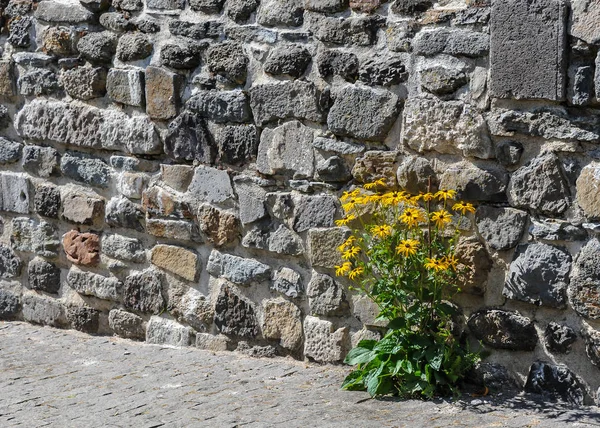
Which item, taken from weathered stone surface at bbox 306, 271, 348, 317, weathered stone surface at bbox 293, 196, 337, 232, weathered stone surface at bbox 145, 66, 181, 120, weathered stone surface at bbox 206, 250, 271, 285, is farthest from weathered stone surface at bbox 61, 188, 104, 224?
→ weathered stone surface at bbox 306, 271, 348, 317

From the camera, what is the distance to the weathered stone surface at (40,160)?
5.55 metres

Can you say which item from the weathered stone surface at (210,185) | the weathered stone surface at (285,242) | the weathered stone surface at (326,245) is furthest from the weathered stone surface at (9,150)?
the weathered stone surface at (326,245)

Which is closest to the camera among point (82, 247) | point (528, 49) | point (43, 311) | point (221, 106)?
point (528, 49)

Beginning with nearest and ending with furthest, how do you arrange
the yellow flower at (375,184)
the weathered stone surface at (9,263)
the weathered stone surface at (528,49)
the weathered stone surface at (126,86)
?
1. the weathered stone surface at (528,49)
2. the yellow flower at (375,184)
3. the weathered stone surface at (126,86)
4. the weathered stone surface at (9,263)

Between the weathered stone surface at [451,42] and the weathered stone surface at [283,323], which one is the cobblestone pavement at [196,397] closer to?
the weathered stone surface at [283,323]

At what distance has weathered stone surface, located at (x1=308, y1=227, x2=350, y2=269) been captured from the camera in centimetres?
461

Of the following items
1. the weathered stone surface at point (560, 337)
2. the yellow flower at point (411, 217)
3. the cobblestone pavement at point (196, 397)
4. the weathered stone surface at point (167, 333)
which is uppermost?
the yellow flower at point (411, 217)

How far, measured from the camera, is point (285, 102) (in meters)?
4.68

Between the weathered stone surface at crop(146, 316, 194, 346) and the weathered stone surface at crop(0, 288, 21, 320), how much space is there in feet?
3.14

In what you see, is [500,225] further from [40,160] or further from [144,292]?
[40,160]

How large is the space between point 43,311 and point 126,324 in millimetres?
600

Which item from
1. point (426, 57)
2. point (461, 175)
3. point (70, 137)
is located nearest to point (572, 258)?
point (461, 175)

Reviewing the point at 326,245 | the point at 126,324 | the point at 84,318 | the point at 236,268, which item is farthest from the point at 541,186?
the point at 84,318

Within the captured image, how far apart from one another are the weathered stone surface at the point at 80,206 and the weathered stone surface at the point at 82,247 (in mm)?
79
